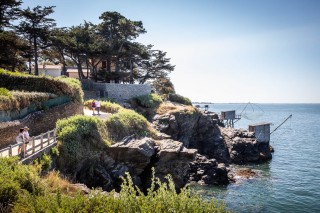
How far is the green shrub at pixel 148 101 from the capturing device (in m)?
43.0

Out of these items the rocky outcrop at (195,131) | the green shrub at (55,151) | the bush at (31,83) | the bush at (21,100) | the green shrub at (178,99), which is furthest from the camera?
the green shrub at (178,99)

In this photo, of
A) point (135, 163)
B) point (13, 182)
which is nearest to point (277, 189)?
point (135, 163)

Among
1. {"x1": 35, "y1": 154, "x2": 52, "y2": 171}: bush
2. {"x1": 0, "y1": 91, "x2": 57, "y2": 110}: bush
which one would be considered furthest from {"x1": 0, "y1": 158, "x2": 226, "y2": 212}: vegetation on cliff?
{"x1": 0, "y1": 91, "x2": 57, "y2": 110}: bush

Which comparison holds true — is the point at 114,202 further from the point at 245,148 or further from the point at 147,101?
the point at 245,148

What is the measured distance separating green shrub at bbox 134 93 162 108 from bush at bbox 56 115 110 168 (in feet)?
69.3

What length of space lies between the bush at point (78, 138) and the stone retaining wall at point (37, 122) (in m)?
2.14

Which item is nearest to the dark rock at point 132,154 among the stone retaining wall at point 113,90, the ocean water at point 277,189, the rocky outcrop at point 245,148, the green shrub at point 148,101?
the ocean water at point 277,189

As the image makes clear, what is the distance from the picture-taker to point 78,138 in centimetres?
1933

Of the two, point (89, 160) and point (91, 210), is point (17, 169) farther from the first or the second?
point (89, 160)

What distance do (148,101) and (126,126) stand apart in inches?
707

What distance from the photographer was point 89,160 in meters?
19.4

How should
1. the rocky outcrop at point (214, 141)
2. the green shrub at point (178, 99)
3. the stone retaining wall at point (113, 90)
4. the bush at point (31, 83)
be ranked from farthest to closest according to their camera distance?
the green shrub at point (178, 99)
the stone retaining wall at point (113, 90)
the rocky outcrop at point (214, 141)
the bush at point (31, 83)

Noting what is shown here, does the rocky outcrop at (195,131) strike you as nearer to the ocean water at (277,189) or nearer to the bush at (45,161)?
the ocean water at (277,189)

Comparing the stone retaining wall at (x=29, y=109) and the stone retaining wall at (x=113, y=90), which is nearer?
the stone retaining wall at (x=29, y=109)
